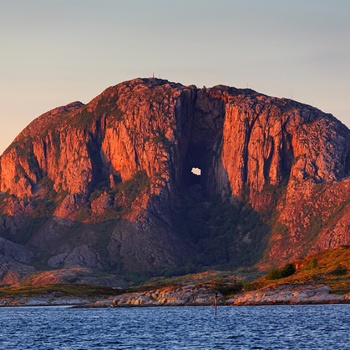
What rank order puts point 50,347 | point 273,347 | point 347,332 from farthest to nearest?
point 347,332 → point 50,347 → point 273,347

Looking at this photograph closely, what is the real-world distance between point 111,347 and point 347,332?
46601mm

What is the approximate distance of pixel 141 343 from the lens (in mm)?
188625

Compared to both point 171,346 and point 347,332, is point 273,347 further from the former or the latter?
point 347,332

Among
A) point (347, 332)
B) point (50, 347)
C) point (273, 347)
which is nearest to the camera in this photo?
point (273, 347)

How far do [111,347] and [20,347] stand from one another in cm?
1820

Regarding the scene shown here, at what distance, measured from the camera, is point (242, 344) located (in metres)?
179

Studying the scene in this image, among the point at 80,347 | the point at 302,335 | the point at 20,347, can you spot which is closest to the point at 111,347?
the point at 80,347

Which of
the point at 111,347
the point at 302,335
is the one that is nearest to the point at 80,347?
the point at 111,347

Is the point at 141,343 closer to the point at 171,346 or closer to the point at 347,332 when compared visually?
the point at 171,346

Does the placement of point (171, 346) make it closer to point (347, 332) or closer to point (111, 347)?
point (111, 347)

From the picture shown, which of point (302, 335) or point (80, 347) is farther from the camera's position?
point (302, 335)

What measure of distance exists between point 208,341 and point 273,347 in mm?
19814

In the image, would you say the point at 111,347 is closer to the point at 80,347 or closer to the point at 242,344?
the point at 80,347

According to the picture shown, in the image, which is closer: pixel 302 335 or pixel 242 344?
pixel 242 344
